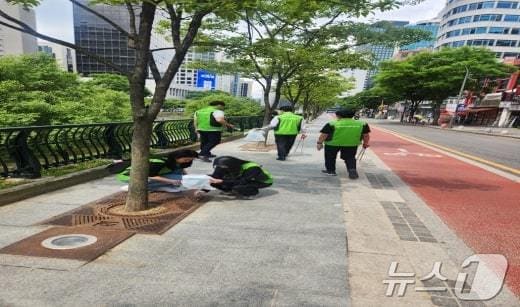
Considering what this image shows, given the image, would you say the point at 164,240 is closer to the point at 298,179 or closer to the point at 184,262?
the point at 184,262

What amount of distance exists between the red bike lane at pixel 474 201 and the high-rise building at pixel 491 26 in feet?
273

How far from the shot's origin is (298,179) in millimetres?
7078

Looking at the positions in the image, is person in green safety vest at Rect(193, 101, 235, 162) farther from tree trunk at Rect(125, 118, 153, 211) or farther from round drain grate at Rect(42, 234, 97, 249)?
round drain grate at Rect(42, 234, 97, 249)

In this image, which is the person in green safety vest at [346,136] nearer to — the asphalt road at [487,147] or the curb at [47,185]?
the curb at [47,185]

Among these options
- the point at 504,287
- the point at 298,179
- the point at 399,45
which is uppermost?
the point at 399,45

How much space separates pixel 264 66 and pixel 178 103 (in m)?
57.8

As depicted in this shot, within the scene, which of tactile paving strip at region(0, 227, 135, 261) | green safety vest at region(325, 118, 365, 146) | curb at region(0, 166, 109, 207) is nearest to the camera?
tactile paving strip at region(0, 227, 135, 261)

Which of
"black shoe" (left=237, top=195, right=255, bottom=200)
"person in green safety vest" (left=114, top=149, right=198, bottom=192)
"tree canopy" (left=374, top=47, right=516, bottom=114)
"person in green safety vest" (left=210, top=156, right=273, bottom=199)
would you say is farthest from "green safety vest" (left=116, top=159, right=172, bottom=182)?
"tree canopy" (left=374, top=47, right=516, bottom=114)

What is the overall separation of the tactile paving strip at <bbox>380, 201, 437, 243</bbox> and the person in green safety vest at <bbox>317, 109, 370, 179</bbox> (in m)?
2.07

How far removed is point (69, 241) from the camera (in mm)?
3447

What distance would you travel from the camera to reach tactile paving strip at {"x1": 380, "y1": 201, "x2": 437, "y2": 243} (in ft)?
13.1

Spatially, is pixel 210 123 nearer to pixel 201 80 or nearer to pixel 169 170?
pixel 169 170

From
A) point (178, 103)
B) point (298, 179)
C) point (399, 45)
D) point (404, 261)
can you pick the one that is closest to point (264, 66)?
point (399, 45)

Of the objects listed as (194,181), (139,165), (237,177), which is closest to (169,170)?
(194,181)
